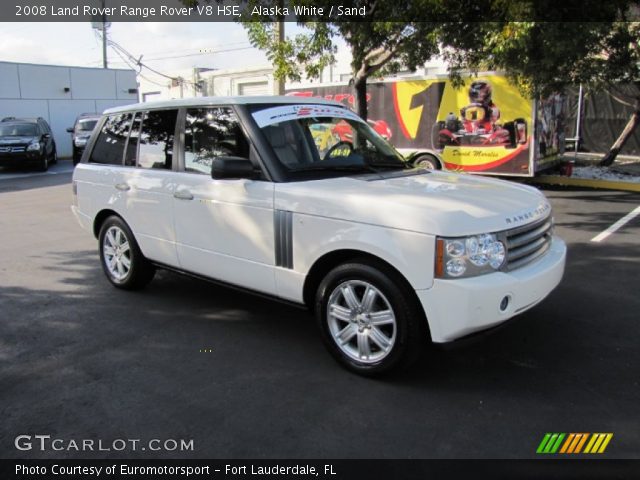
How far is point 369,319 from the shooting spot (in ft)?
12.0

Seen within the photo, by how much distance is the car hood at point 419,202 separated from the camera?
3.31m

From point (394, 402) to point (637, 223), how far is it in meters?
7.20

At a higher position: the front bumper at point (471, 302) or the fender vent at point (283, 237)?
the fender vent at point (283, 237)

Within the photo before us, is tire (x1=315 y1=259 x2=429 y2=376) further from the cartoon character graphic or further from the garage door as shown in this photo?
the garage door

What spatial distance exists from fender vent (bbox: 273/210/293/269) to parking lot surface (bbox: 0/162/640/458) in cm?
72

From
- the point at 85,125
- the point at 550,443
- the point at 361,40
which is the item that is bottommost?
the point at 550,443

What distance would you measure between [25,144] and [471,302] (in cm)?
1881

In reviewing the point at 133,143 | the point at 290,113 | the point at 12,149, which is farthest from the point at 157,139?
the point at 12,149

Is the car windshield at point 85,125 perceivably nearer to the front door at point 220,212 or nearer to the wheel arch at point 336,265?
the front door at point 220,212

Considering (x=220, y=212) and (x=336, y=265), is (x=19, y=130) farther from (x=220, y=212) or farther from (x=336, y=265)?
(x=336, y=265)

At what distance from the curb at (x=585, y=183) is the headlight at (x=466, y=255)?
1094 cm

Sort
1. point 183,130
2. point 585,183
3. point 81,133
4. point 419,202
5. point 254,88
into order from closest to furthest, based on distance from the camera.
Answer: point 419,202 → point 183,130 → point 585,183 → point 81,133 → point 254,88

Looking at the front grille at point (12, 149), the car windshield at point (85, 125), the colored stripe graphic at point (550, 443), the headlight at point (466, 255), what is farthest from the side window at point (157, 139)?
the car windshield at point (85, 125)

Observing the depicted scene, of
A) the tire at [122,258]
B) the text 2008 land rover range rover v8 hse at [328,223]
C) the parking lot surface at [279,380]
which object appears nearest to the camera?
the parking lot surface at [279,380]
